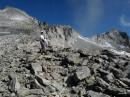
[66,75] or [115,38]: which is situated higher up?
[115,38]

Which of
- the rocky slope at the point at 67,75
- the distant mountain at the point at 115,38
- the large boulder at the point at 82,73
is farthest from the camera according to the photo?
the distant mountain at the point at 115,38

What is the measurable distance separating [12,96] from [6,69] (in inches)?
232

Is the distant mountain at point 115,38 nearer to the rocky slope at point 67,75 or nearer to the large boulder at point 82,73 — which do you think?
the rocky slope at point 67,75

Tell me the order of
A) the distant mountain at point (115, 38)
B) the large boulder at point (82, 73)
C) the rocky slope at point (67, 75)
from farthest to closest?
the distant mountain at point (115, 38) < the large boulder at point (82, 73) < the rocky slope at point (67, 75)

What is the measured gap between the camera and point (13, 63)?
3019cm

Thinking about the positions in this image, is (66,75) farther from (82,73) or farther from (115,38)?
(115,38)

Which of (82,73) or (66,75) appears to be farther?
(66,75)

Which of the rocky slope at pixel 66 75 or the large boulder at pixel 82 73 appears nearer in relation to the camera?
the rocky slope at pixel 66 75

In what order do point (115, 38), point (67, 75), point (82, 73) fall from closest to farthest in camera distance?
point (82, 73), point (67, 75), point (115, 38)

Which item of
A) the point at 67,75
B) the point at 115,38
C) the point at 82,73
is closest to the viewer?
the point at 82,73

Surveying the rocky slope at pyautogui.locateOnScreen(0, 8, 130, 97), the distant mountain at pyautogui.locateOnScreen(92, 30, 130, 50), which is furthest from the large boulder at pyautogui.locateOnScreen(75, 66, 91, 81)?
the distant mountain at pyautogui.locateOnScreen(92, 30, 130, 50)

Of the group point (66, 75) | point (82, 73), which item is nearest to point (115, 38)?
point (66, 75)

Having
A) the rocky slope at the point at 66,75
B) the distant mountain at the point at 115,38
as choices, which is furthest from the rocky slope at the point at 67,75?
the distant mountain at the point at 115,38

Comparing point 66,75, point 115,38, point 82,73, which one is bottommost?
point 66,75
